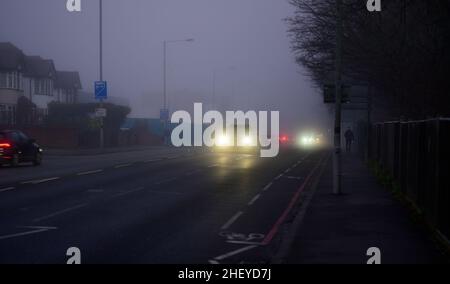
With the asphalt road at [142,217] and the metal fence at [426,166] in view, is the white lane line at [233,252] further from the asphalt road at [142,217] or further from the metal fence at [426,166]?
the metal fence at [426,166]

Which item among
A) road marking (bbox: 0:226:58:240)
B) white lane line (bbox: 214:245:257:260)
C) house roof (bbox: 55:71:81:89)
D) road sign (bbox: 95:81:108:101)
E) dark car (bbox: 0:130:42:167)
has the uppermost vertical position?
house roof (bbox: 55:71:81:89)

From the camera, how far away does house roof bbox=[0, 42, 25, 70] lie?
193 ft

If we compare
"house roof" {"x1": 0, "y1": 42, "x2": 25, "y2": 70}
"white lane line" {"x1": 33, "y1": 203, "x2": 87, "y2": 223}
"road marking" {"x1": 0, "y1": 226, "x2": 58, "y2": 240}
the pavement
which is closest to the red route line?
the pavement

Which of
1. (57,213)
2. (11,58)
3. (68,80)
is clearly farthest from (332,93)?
(68,80)

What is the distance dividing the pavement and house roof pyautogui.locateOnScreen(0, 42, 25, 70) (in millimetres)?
46763

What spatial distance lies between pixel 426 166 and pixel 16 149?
20326mm

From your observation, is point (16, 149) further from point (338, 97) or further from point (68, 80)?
point (68, 80)

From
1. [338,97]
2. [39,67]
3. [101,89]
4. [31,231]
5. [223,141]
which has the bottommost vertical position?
[31,231]

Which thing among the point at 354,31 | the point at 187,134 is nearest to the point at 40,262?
the point at 354,31

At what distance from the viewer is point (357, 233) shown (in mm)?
11750

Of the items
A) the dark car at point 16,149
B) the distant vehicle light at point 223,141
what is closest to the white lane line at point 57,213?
the dark car at point 16,149

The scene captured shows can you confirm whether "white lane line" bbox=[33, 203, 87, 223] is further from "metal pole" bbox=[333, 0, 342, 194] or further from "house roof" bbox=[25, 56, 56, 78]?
"house roof" bbox=[25, 56, 56, 78]
